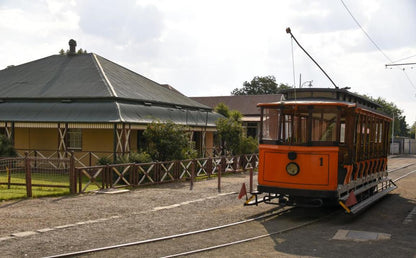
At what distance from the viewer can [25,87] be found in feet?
88.8

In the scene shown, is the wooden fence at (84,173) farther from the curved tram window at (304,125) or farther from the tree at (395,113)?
the tree at (395,113)

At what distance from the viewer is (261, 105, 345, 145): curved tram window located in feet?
35.8

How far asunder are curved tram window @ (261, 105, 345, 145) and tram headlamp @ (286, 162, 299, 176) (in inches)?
21.4

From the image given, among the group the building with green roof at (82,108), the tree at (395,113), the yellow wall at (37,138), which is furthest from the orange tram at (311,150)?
the tree at (395,113)

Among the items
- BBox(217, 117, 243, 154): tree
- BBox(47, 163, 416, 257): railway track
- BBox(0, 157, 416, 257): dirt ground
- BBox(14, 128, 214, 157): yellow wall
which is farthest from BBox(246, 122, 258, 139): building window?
BBox(47, 163, 416, 257): railway track

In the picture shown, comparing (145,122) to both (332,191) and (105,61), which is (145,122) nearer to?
(105,61)

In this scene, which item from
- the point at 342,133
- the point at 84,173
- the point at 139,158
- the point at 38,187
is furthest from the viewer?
the point at 139,158

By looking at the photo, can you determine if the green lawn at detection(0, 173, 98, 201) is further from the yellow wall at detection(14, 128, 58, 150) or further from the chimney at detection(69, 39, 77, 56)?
the chimney at detection(69, 39, 77, 56)

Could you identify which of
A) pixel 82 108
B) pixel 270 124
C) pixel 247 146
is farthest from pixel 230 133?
pixel 270 124

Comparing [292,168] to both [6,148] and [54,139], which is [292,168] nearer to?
[6,148]

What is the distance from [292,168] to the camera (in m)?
11.0

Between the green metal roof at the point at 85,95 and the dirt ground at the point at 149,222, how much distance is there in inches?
317

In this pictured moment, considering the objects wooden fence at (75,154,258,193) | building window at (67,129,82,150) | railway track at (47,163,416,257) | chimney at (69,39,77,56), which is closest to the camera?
railway track at (47,163,416,257)

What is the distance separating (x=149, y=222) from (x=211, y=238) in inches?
86.0
